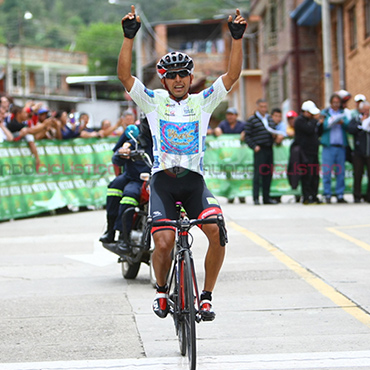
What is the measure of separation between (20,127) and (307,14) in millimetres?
18814

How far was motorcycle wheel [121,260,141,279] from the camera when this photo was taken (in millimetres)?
8977

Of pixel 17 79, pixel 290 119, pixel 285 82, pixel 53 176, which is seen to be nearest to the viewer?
pixel 53 176

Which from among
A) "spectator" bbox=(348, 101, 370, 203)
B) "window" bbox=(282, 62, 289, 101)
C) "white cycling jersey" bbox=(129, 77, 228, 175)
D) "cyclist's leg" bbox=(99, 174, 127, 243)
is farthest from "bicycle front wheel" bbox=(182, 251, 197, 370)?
"window" bbox=(282, 62, 289, 101)

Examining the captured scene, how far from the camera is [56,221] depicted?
15.7 meters

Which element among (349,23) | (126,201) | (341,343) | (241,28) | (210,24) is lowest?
(341,343)

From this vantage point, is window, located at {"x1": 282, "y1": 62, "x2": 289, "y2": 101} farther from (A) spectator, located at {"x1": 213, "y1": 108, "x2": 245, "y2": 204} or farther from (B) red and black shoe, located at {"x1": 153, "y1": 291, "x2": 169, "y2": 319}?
(B) red and black shoe, located at {"x1": 153, "y1": 291, "x2": 169, "y2": 319}

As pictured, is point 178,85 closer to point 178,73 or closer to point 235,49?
point 178,73

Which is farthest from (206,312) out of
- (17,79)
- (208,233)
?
(17,79)

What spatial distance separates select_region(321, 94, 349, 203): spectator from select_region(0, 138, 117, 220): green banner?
4694 millimetres

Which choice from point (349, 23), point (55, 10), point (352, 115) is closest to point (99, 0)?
point (55, 10)

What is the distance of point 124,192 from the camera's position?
8.92m

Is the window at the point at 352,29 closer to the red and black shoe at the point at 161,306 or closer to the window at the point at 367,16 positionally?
the window at the point at 367,16

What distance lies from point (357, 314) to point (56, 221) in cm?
963

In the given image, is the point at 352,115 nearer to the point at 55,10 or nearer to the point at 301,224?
Answer: the point at 301,224
